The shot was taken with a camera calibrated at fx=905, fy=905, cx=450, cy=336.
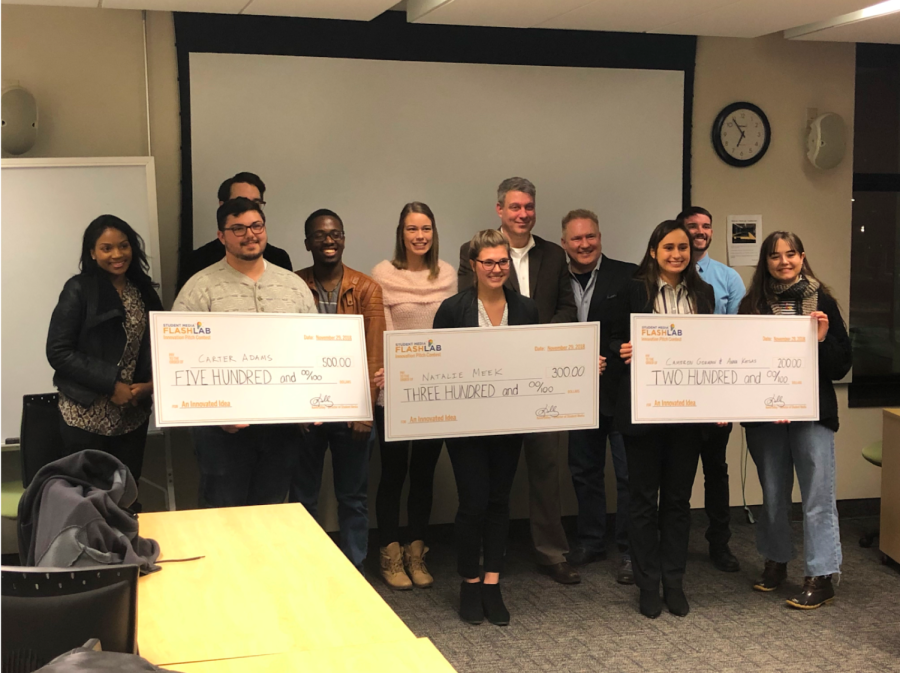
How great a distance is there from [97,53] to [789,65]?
12.4ft

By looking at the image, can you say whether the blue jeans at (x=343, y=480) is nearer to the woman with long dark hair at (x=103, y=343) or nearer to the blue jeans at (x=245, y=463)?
the blue jeans at (x=245, y=463)

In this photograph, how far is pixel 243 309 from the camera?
11.2 ft

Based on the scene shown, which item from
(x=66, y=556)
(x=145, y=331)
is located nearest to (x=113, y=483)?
(x=66, y=556)

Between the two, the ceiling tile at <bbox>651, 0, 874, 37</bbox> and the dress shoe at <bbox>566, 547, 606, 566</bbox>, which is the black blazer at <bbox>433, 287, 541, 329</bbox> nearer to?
the dress shoe at <bbox>566, 547, 606, 566</bbox>

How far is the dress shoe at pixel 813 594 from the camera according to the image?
12.3 ft

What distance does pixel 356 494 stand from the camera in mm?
3895

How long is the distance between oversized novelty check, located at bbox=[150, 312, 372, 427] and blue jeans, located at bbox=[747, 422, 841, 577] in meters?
1.69

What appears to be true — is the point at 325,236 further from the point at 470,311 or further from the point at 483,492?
the point at 483,492

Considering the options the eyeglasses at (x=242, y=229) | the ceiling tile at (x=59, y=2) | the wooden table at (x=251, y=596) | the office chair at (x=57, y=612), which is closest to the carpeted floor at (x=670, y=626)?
the wooden table at (x=251, y=596)

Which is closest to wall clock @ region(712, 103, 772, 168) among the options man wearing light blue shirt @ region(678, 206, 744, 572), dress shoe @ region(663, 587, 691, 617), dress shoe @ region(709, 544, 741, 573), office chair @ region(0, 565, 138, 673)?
man wearing light blue shirt @ region(678, 206, 744, 572)

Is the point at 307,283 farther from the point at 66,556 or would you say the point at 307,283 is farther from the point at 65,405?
the point at 66,556

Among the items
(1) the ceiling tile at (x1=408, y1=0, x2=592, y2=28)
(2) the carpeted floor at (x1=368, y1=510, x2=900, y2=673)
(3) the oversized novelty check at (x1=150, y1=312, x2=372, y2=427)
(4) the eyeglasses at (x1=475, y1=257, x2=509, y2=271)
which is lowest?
(2) the carpeted floor at (x1=368, y1=510, x2=900, y2=673)

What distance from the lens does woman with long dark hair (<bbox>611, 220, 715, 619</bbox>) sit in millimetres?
3582

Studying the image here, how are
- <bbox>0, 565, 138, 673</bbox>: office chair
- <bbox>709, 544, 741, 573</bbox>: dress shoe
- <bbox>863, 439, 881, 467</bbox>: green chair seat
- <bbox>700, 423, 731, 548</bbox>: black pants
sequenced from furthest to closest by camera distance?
<bbox>863, 439, 881, 467</bbox>: green chair seat → <bbox>700, 423, 731, 548</bbox>: black pants → <bbox>709, 544, 741, 573</bbox>: dress shoe → <bbox>0, 565, 138, 673</bbox>: office chair
